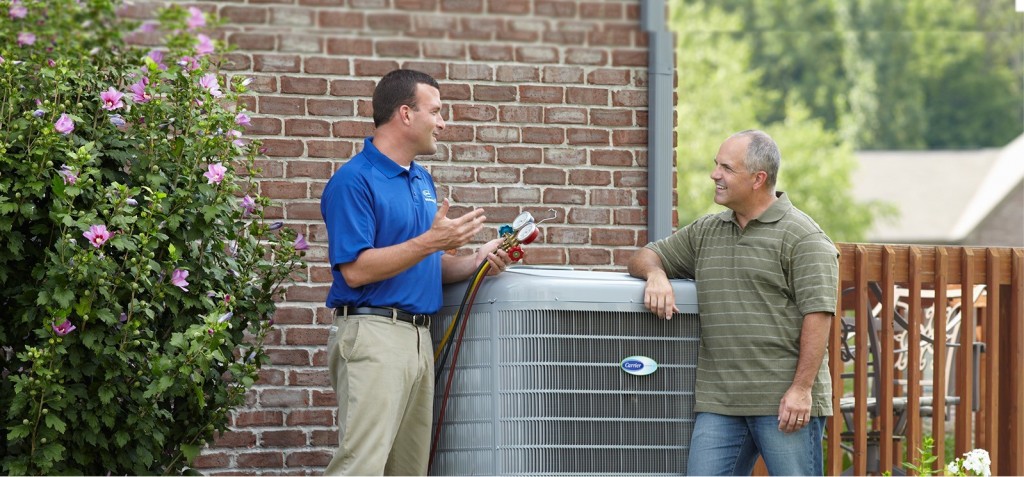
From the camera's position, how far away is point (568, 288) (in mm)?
Answer: 4008

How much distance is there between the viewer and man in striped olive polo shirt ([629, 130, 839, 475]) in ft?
12.9

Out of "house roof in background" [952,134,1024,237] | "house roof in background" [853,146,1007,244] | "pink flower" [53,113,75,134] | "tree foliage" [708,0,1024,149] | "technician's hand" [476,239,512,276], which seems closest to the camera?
"pink flower" [53,113,75,134]

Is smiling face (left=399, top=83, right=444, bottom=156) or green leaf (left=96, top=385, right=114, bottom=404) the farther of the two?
smiling face (left=399, top=83, right=444, bottom=156)

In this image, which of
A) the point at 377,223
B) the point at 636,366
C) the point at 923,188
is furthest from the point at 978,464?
the point at 923,188

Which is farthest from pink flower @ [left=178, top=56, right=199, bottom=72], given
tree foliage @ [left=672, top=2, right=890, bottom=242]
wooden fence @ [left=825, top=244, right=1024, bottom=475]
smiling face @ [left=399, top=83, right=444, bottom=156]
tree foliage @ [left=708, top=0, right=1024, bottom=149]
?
tree foliage @ [left=708, top=0, right=1024, bottom=149]

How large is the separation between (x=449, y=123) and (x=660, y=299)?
1.63 meters

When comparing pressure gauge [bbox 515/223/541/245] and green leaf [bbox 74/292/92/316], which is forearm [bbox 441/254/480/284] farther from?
green leaf [bbox 74/292/92/316]

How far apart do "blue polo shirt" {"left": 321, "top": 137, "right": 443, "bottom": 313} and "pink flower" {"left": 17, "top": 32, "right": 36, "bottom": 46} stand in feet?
3.16

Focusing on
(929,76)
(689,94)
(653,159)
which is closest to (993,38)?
(929,76)

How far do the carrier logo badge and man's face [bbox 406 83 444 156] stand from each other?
37.1 inches

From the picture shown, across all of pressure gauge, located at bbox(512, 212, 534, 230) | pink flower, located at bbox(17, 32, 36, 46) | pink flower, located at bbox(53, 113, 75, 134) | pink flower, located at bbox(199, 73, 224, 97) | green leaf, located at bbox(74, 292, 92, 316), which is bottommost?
green leaf, located at bbox(74, 292, 92, 316)

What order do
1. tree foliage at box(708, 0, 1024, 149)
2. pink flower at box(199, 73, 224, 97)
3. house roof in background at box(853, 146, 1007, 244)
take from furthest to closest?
tree foliage at box(708, 0, 1024, 149)
house roof in background at box(853, 146, 1007, 244)
pink flower at box(199, 73, 224, 97)

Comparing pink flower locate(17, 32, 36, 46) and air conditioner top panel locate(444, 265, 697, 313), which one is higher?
pink flower locate(17, 32, 36, 46)

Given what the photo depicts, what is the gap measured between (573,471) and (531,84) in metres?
1.98
